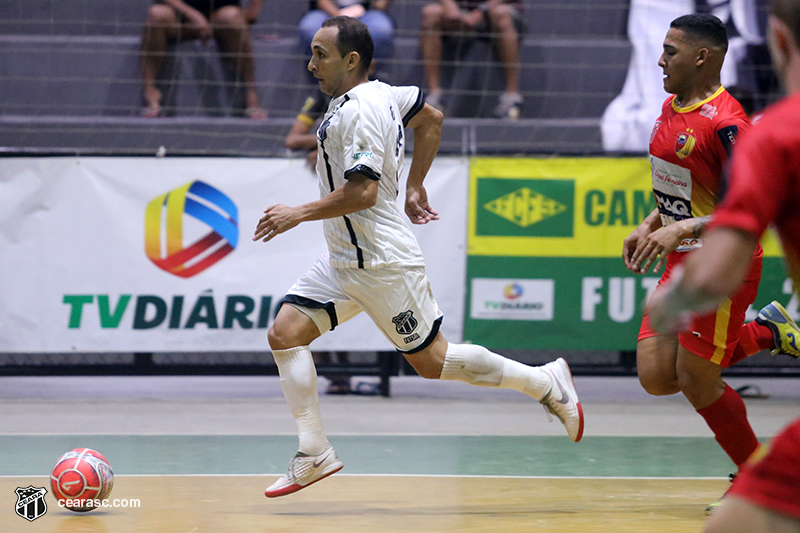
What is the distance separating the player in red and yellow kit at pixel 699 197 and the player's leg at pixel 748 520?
203 centimetres

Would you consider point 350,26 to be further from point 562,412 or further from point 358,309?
point 562,412

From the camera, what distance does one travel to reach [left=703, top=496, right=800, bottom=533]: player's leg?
1773 millimetres

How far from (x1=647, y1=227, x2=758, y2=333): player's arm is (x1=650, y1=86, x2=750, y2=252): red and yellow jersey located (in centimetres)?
222

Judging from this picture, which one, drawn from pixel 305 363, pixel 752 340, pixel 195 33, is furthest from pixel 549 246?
pixel 195 33

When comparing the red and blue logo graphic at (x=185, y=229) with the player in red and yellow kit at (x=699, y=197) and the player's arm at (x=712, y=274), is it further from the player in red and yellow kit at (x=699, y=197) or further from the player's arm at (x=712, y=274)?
the player's arm at (x=712, y=274)

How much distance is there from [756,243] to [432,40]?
7.66 meters

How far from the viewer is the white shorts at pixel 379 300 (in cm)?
401

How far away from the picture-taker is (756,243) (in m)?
1.78

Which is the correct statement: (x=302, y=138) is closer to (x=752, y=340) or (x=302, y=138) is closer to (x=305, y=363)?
(x=305, y=363)

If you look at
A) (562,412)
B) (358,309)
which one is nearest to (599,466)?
(562,412)

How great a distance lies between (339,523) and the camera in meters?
3.73

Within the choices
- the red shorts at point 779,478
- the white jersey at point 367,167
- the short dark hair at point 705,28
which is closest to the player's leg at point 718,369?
the short dark hair at point 705,28

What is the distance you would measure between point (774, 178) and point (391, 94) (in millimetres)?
2577

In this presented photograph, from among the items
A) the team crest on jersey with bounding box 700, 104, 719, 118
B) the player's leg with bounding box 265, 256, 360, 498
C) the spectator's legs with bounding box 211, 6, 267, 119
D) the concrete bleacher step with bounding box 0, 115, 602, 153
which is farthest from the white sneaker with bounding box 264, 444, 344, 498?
the spectator's legs with bounding box 211, 6, 267, 119
